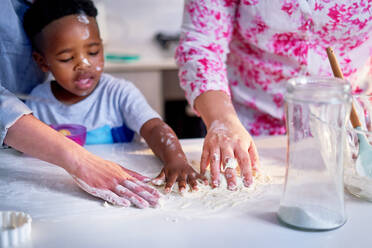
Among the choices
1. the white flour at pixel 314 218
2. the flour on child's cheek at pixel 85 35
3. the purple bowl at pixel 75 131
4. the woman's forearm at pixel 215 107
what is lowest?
the white flour at pixel 314 218

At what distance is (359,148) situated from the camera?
696 millimetres

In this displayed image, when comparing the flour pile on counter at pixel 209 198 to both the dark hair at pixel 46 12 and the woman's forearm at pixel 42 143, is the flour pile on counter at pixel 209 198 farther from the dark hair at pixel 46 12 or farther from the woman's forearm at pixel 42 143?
the dark hair at pixel 46 12

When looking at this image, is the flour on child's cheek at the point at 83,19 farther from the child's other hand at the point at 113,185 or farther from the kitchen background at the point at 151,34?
the kitchen background at the point at 151,34

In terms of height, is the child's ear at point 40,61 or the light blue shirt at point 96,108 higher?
the child's ear at point 40,61

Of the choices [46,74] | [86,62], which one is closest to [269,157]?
[86,62]

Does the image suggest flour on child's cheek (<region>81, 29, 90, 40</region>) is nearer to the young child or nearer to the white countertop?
the young child

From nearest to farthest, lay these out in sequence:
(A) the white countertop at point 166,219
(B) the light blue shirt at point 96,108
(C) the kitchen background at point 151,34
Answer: (A) the white countertop at point 166,219 → (B) the light blue shirt at point 96,108 → (C) the kitchen background at point 151,34

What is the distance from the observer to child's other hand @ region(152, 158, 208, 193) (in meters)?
0.77

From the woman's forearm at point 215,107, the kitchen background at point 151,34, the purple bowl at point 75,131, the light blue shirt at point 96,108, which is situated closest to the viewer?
the woman's forearm at point 215,107

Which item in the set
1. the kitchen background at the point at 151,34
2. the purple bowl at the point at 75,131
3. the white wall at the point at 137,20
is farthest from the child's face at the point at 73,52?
the white wall at the point at 137,20

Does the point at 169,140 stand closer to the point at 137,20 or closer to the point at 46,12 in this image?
the point at 46,12

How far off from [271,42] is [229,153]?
1.24 feet

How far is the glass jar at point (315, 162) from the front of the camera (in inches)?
22.9

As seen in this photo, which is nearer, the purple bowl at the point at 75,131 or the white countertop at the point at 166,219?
the white countertop at the point at 166,219
